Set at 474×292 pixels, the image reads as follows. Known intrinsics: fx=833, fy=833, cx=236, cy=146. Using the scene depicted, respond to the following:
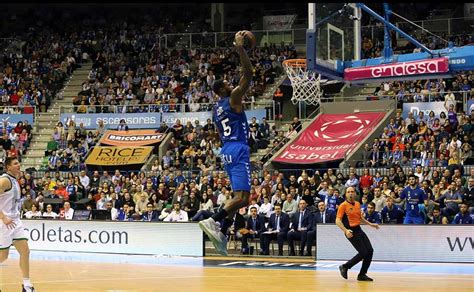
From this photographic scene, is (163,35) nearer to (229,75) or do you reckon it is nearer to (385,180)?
(229,75)

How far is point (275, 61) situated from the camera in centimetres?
3369

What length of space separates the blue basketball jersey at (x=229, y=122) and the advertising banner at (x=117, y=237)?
1075cm

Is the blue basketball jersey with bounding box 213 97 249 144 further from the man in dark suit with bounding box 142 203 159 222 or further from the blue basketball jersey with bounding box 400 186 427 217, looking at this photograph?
the man in dark suit with bounding box 142 203 159 222

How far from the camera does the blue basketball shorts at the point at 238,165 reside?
10.6 meters

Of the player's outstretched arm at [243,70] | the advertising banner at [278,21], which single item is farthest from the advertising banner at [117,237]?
the advertising banner at [278,21]

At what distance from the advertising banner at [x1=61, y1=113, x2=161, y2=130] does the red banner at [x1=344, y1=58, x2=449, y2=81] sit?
15.1 meters

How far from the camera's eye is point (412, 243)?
19531 mm

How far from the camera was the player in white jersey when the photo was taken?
12242mm

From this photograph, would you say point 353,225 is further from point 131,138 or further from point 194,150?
point 131,138

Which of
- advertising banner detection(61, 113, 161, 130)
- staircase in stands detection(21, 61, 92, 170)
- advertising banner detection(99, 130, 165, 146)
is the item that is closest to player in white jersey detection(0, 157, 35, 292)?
advertising banner detection(99, 130, 165, 146)

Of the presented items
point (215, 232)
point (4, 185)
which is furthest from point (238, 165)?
point (4, 185)

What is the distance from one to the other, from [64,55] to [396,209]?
22.4 metres

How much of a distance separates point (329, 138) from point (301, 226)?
25.4 feet

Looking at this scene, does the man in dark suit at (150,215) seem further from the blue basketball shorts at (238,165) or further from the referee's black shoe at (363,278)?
the blue basketball shorts at (238,165)
